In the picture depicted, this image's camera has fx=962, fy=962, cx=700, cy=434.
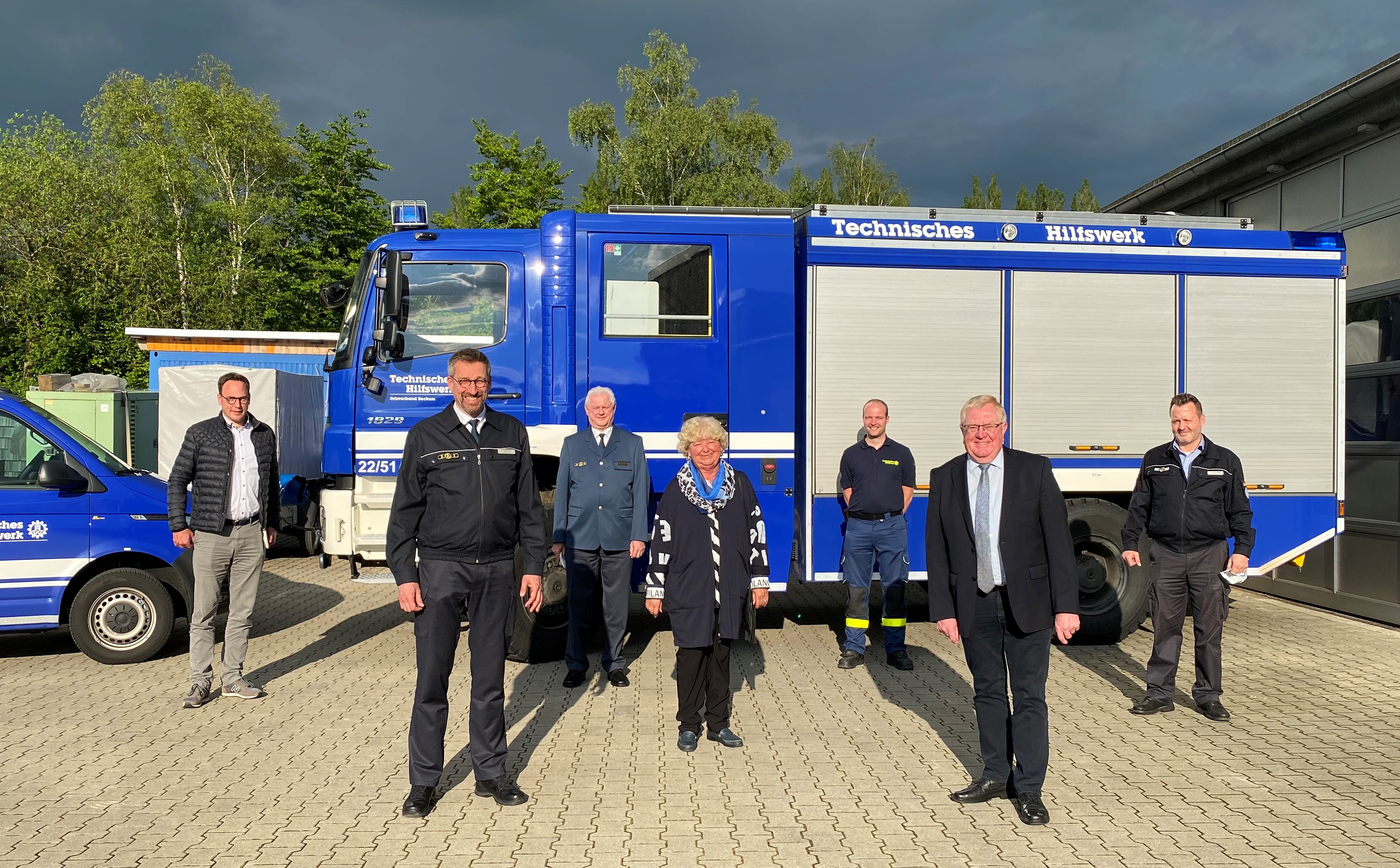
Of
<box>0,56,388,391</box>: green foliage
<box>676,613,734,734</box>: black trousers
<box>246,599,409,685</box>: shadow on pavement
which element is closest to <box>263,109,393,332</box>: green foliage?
<box>0,56,388,391</box>: green foliage

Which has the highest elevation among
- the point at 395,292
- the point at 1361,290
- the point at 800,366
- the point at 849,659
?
the point at 1361,290

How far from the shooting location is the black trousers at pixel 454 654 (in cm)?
421

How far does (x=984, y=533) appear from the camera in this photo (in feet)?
13.9

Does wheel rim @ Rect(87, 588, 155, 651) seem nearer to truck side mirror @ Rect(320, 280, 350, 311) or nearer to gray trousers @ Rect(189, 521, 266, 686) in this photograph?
gray trousers @ Rect(189, 521, 266, 686)

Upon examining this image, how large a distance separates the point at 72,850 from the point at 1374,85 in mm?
10486

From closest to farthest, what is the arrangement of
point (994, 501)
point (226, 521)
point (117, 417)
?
point (994, 501) → point (226, 521) → point (117, 417)

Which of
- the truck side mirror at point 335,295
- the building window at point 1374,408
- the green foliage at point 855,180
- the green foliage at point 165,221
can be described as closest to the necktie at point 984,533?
the truck side mirror at point 335,295

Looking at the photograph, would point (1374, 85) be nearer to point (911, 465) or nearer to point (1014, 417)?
point (1014, 417)

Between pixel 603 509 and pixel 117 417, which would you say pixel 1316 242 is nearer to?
pixel 603 509

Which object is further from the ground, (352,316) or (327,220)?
(327,220)

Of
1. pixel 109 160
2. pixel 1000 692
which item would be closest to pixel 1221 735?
pixel 1000 692

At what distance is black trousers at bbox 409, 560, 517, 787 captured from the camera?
421 centimetres

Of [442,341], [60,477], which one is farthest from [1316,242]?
[60,477]

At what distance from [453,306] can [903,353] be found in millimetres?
3329
